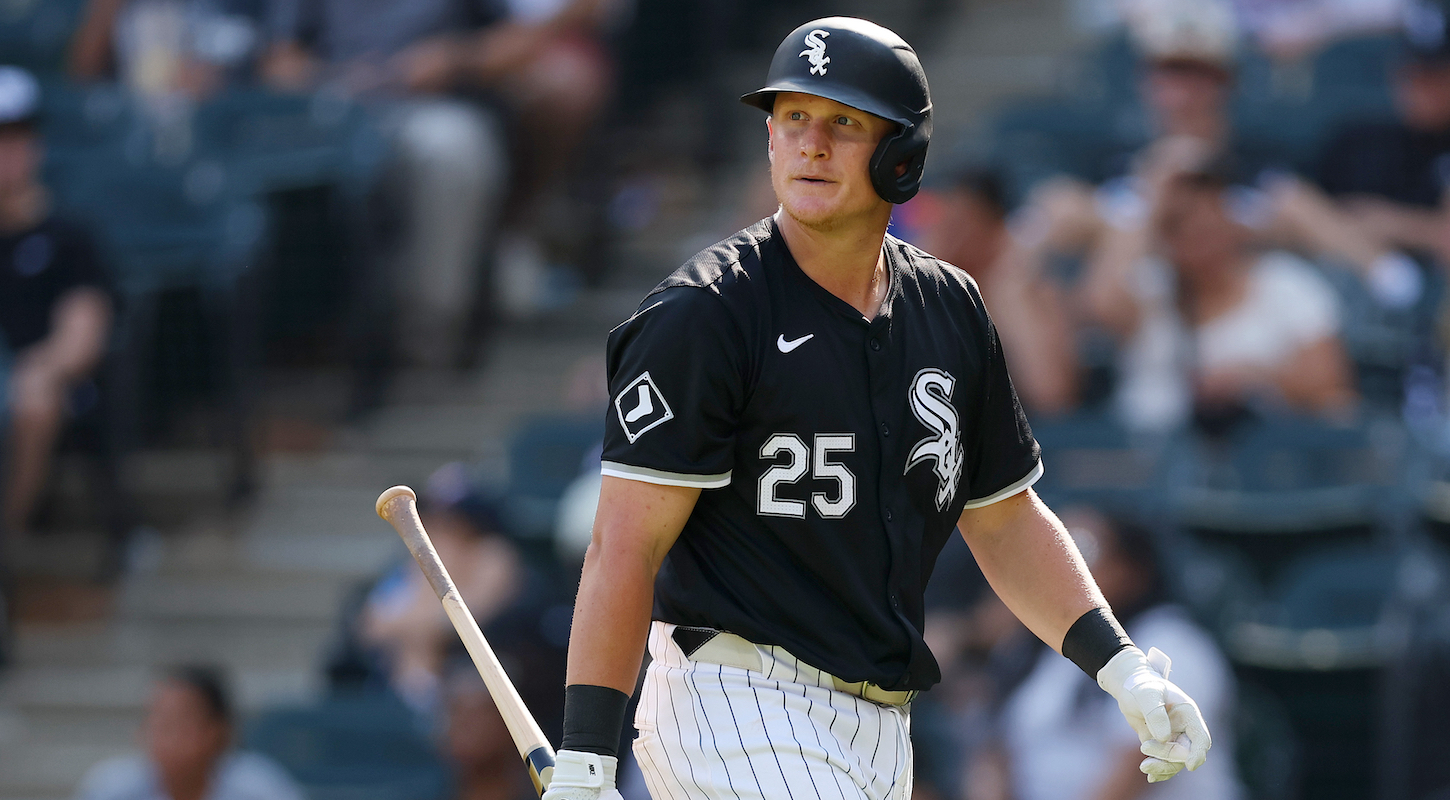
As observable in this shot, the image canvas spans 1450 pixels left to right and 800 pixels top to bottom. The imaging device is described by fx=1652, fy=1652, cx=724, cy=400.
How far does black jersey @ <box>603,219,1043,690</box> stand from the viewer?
84.4 inches

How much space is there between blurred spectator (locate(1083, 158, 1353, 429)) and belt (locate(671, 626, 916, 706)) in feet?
9.39

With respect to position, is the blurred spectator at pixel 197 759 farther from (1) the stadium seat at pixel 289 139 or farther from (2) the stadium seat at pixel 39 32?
(2) the stadium seat at pixel 39 32

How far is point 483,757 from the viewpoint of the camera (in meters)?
4.68

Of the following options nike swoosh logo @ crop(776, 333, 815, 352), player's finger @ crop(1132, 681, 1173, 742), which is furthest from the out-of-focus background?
nike swoosh logo @ crop(776, 333, 815, 352)

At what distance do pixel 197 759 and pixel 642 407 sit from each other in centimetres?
331

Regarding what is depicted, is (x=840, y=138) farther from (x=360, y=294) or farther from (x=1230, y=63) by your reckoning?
(x=360, y=294)

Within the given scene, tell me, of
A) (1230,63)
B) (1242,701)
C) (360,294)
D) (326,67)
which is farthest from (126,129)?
(1242,701)

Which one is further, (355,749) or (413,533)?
(355,749)

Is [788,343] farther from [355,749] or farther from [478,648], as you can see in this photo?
[355,749]

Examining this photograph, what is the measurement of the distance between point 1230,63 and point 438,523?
3.17 m

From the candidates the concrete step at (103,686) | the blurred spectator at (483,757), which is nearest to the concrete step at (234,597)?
the concrete step at (103,686)

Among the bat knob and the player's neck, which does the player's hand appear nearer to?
the bat knob

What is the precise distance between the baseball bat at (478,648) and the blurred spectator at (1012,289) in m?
2.96

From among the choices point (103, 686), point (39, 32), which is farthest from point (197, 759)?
point (39, 32)
